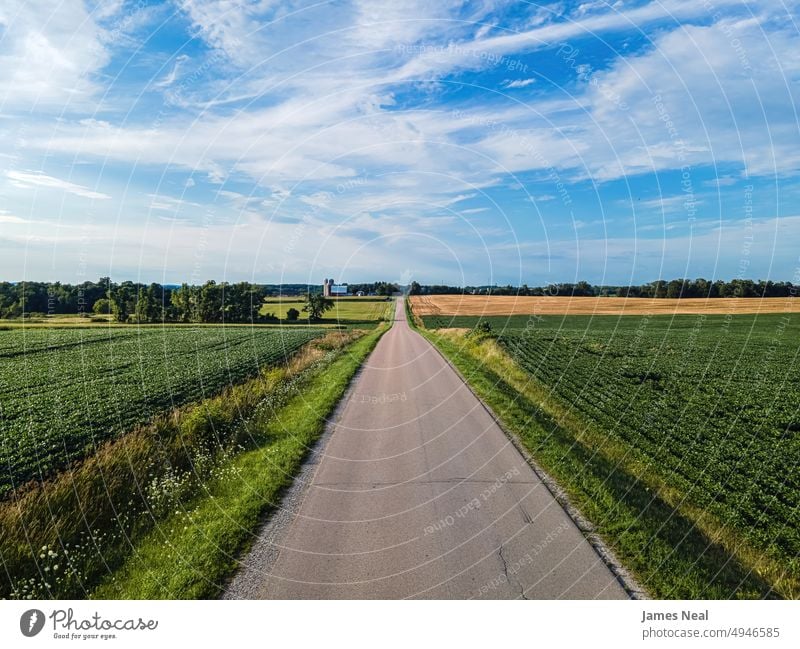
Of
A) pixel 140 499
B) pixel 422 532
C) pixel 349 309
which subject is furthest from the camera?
pixel 349 309

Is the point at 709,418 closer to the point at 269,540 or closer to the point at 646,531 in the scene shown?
the point at 646,531

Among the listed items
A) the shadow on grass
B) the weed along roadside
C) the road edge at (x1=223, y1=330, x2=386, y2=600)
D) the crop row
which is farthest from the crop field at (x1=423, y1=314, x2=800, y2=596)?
the weed along roadside

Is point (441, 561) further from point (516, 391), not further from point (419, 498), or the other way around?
point (516, 391)

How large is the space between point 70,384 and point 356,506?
22.8m

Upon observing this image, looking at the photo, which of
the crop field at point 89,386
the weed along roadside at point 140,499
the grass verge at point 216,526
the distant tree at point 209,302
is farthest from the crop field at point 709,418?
the distant tree at point 209,302

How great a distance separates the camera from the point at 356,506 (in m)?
8.23

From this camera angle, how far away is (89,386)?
24.2m

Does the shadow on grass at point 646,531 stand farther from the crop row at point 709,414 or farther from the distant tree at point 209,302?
the distant tree at point 209,302

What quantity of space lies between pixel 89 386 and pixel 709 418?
26673 millimetres

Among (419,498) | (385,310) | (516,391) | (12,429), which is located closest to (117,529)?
(419,498)

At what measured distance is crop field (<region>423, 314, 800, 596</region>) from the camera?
8984 millimetres

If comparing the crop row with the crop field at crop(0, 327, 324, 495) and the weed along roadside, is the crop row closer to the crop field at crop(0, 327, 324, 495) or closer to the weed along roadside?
the weed along roadside

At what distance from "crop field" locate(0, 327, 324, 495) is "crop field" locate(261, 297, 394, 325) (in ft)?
96.3

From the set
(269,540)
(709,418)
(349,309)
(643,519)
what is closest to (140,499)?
(269,540)
